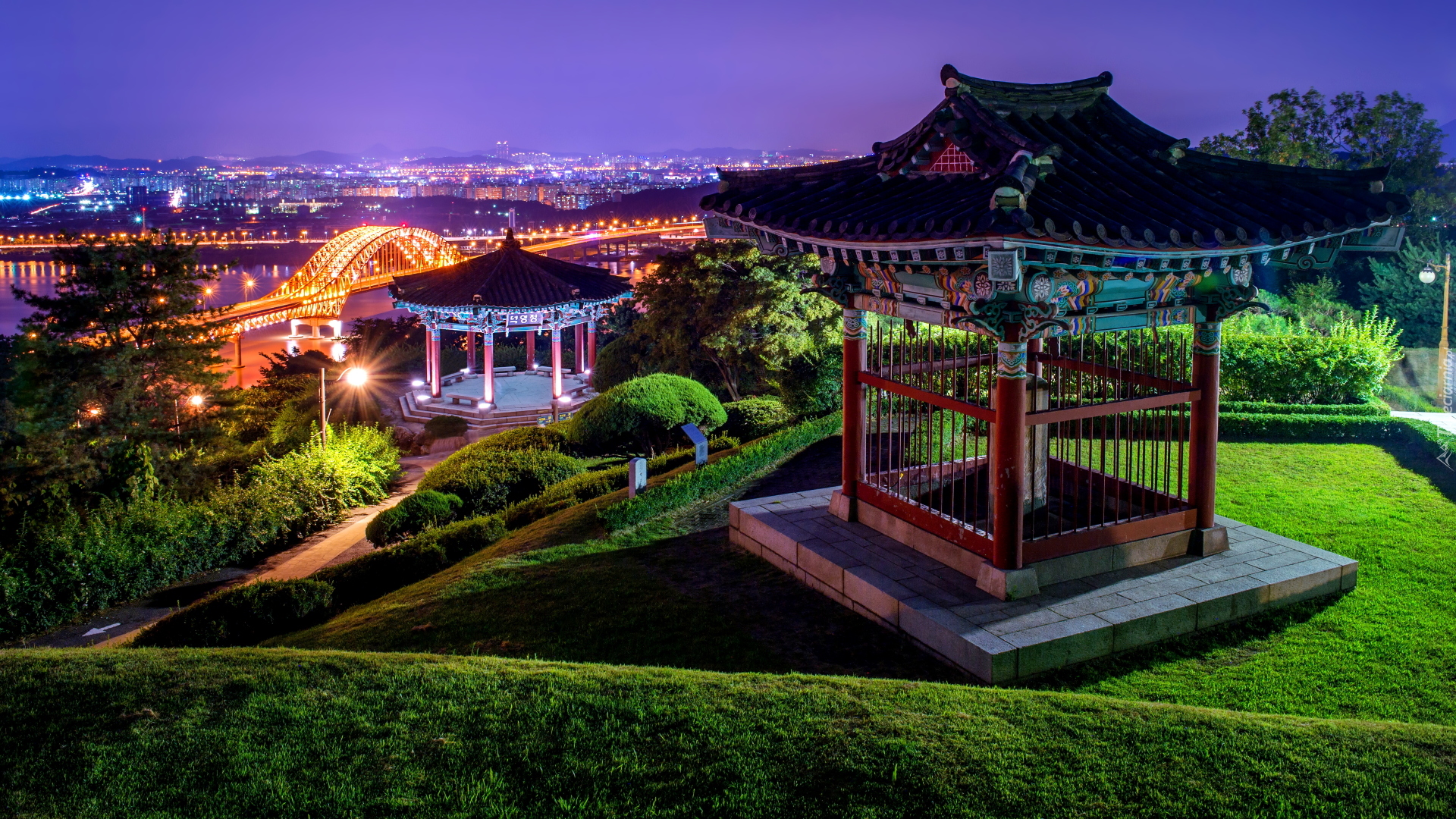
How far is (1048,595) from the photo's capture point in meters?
9.09

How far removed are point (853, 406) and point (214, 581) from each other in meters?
12.8

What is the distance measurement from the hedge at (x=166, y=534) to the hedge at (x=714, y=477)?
9.10 metres

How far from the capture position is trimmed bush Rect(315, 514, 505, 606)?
1363 centimetres

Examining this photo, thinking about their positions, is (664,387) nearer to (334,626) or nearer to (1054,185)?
(334,626)

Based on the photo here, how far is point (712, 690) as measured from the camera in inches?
289

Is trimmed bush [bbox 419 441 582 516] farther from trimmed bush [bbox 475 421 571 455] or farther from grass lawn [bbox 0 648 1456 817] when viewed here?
grass lawn [bbox 0 648 1456 817]

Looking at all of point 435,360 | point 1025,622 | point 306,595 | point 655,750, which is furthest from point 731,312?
point 655,750

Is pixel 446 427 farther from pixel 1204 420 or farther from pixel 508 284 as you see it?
pixel 1204 420

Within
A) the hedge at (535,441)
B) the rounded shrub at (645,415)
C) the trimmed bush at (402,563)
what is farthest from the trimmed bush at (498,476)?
the trimmed bush at (402,563)

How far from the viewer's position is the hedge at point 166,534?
15.8 m

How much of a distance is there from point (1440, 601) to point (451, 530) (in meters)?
12.1

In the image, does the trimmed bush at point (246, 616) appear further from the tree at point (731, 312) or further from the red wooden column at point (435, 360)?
the red wooden column at point (435, 360)

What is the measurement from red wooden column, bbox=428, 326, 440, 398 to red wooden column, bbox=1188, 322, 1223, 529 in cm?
2678

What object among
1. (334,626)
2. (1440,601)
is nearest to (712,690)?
(334,626)
